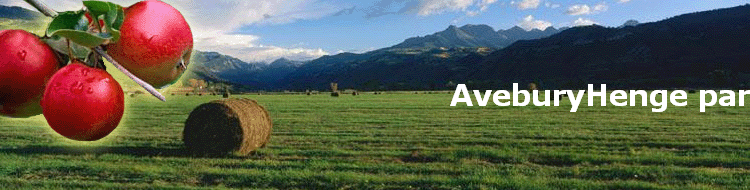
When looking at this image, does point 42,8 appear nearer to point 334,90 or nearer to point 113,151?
A: point 113,151

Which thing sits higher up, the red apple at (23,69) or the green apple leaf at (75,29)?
the green apple leaf at (75,29)

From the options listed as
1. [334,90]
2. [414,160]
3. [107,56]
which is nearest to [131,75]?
[107,56]

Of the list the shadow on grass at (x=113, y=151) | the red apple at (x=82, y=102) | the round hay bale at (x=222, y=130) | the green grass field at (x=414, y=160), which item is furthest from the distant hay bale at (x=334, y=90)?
the red apple at (x=82, y=102)

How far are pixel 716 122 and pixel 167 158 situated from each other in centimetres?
2430


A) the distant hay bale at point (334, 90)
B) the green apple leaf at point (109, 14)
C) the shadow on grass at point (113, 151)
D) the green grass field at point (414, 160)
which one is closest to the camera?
the green apple leaf at point (109, 14)

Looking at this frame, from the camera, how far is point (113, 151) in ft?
57.0

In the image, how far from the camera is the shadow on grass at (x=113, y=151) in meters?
16.9

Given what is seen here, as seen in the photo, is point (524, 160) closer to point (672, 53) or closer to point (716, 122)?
point (716, 122)

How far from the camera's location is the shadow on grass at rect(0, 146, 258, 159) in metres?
A: 16.9

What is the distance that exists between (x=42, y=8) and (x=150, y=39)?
3.9 inches

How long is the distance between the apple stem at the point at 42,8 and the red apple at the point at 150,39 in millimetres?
54

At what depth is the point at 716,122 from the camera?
26.8 metres

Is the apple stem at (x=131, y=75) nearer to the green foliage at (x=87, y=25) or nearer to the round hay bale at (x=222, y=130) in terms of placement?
the green foliage at (x=87, y=25)

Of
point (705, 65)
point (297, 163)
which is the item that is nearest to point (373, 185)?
point (297, 163)
